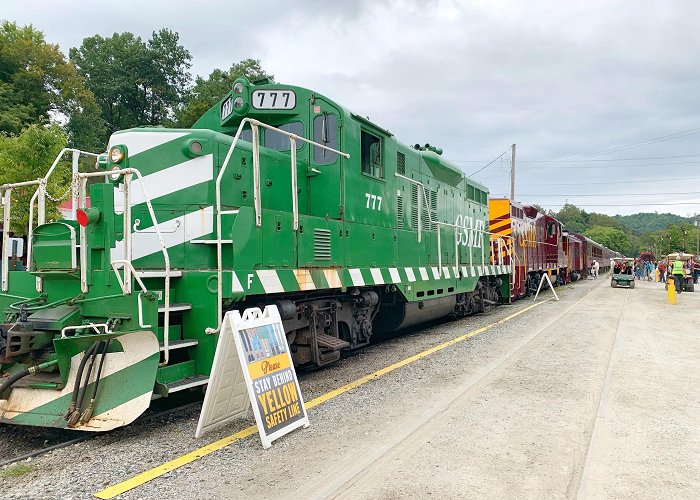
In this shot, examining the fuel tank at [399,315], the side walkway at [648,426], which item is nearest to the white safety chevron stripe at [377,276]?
the fuel tank at [399,315]

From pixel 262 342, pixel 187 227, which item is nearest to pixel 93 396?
pixel 262 342

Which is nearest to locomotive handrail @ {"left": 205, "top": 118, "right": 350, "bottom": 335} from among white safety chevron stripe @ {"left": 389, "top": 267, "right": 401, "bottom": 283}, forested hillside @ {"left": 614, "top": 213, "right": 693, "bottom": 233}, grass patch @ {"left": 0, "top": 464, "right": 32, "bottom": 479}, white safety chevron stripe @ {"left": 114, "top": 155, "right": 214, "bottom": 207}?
white safety chevron stripe @ {"left": 114, "top": 155, "right": 214, "bottom": 207}

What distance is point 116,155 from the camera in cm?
517

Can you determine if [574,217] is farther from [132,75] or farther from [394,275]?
[394,275]

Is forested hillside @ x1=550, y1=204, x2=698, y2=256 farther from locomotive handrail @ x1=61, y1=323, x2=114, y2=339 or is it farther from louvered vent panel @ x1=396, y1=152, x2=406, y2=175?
locomotive handrail @ x1=61, y1=323, x2=114, y2=339

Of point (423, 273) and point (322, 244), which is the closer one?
point (322, 244)

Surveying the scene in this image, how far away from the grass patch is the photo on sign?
1.64 metres

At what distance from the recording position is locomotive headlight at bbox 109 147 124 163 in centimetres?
515

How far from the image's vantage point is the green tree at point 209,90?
123 ft

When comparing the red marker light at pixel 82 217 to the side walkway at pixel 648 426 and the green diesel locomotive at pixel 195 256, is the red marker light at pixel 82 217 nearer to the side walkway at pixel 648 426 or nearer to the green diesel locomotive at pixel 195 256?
the green diesel locomotive at pixel 195 256

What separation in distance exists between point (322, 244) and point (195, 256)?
162 cm

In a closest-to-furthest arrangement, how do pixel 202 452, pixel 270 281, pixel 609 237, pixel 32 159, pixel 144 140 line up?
pixel 202 452
pixel 270 281
pixel 144 140
pixel 32 159
pixel 609 237

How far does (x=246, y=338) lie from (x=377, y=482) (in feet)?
4.80

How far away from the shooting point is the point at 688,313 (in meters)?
13.5
